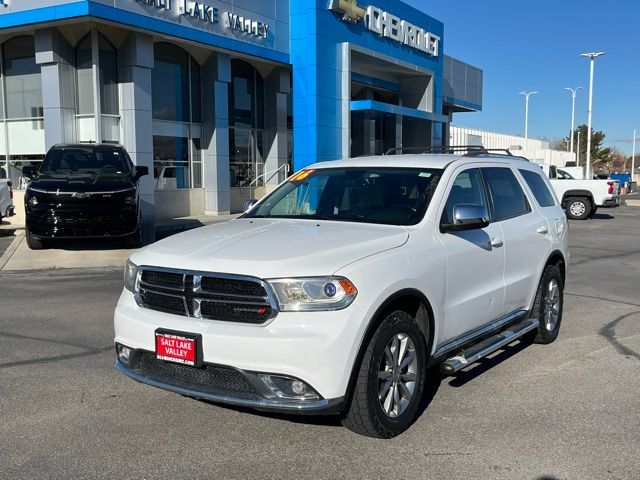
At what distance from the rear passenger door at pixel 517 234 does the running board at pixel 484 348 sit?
166 mm

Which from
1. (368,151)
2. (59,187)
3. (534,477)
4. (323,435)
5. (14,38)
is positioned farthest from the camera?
(368,151)

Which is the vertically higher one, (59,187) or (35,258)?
(59,187)

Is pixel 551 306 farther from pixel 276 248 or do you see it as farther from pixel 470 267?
pixel 276 248

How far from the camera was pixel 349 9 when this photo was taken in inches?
894

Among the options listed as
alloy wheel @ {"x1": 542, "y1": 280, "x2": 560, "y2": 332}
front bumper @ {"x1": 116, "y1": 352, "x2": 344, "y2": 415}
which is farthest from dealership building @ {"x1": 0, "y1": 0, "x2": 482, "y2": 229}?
front bumper @ {"x1": 116, "y1": 352, "x2": 344, "y2": 415}

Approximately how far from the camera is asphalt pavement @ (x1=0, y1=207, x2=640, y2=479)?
362cm

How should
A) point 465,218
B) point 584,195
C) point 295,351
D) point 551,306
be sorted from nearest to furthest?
point 295,351, point 465,218, point 551,306, point 584,195

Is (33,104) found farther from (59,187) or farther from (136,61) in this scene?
(59,187)

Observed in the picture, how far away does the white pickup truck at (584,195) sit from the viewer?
23703 mm

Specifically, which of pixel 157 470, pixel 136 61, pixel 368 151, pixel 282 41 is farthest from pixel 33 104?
pixel 157 470

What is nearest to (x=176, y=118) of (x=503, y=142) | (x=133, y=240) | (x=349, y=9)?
(x=349, y=9)

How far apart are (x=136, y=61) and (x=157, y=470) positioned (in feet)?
50.7

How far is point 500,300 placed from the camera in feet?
17.2

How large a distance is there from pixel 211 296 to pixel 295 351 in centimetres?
63
